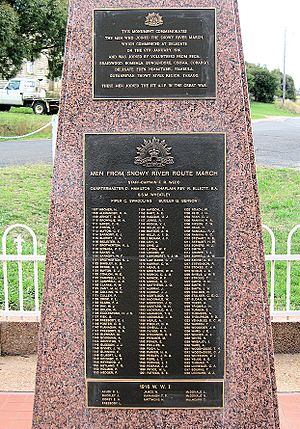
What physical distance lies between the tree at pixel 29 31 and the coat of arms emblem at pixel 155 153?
12053 millimetres

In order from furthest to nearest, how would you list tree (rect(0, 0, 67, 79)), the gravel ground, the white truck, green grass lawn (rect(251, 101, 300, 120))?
1. the white truck
2. tree (rect(0, 0, 67, 79))
3. green grass lawn (rect(251, 101, 300, 120))
4. the gravel ground

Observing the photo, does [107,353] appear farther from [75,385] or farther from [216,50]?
[216,50]

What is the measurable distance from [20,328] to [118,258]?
2.46 meters

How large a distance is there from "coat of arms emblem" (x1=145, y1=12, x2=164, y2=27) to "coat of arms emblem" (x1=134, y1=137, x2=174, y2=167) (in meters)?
0.60

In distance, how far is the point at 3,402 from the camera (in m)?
4.76

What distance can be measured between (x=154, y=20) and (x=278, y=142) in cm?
1054

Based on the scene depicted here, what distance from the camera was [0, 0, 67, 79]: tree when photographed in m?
15.0

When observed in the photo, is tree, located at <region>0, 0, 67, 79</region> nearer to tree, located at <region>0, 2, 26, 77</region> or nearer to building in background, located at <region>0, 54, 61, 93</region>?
tree, located at <region>0, 2, 26, 77</region>

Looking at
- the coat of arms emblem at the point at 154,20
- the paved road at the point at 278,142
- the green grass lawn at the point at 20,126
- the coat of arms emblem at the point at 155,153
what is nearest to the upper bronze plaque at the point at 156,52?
the coat of arms emblem at the point at 154,20

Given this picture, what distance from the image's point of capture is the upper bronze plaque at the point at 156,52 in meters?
3.58

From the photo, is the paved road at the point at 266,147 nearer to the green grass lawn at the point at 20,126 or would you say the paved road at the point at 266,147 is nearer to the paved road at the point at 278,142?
the paved road at the point at 278,142

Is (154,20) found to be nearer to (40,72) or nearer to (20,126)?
(20,126)

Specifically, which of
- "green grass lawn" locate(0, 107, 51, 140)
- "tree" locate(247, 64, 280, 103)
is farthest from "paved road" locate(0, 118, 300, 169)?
"tree" locate(247, 64, 280, 103)

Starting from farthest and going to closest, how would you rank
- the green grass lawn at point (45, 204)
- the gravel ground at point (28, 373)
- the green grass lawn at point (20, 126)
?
the green grass lawn at point (20, 126) → the green grass lawn at point (45, 204) → the gravel ground at point (28, 373)
